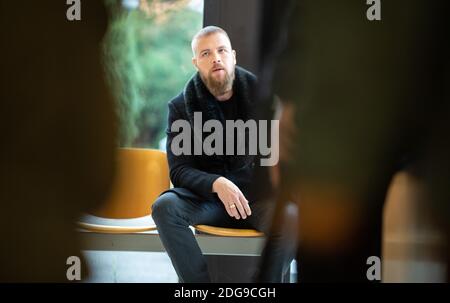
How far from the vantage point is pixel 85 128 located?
195 cm

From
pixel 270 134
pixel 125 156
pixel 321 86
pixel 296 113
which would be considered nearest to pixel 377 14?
pixel 321 86

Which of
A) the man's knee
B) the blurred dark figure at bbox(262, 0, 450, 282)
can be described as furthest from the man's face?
the man's knee

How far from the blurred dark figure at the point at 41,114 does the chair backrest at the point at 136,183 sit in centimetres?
13

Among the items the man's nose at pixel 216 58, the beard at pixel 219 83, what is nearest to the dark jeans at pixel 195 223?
the beard at pixel 219 83

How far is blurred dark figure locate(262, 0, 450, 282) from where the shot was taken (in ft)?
6.30

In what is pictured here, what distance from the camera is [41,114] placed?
194 centimetres

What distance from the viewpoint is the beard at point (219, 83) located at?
6.36 ft

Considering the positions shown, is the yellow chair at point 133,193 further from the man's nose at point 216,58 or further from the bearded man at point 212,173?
the man's nose at point 216,58

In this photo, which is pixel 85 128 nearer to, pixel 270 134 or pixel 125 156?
pixel 125 156
